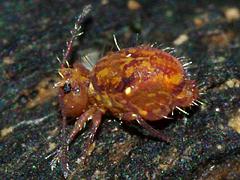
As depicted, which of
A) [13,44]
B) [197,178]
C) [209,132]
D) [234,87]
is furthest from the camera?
[13,44]

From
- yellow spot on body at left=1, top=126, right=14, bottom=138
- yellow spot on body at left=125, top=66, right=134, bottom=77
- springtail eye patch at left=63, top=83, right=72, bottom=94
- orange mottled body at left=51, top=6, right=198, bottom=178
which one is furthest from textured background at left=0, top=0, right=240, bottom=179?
yellow spot on body at left=125, top=66, right=134, bottom=77

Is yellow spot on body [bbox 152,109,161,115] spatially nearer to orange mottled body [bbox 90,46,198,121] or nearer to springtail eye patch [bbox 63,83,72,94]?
orange mottled body [bbox 90,46,198,121]

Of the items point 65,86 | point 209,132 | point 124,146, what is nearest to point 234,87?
point 209,132

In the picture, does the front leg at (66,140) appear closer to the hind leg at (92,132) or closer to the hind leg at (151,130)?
the hind leg at (92,132)

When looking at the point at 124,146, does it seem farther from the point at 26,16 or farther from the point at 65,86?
the point at 26,16

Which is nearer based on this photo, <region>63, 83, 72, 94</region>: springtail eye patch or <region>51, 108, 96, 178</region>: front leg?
<region>51, 108, 96, 178</region>: front leg

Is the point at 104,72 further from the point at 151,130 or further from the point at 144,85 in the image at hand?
the point at 151,130

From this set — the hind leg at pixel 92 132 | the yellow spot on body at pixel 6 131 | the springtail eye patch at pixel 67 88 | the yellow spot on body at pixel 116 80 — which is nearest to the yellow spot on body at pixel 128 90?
the yellow spot on body at pixel 116 80
